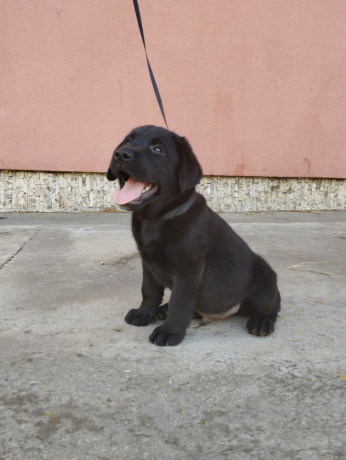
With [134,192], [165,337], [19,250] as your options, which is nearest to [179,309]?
[165,337]

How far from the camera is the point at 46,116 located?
6.05 m

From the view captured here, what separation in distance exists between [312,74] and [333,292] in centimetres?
462

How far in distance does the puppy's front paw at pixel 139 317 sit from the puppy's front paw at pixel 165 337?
22 cm

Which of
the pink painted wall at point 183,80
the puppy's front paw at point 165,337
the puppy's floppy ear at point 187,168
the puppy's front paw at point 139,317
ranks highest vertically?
the pink painted wall at point 183,80

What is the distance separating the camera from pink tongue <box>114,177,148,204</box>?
6.70ft

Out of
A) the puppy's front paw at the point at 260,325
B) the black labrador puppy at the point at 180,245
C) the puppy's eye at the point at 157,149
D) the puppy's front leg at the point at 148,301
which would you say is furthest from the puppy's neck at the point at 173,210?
the puppy's front paw at the point at 260,325

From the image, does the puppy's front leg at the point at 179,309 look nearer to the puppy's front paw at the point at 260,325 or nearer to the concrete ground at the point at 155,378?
the concrete ground at the point at 155,378

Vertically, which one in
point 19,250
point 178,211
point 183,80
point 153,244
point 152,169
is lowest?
point 19,250

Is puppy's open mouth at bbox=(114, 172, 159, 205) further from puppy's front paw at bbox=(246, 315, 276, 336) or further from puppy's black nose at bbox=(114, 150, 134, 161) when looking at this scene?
puppy's front paw at bbox=(246, 315, 276, 336)

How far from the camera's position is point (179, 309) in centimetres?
209

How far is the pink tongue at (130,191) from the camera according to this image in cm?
204

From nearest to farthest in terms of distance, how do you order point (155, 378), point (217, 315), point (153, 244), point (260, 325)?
1. point (155, 378)
2. point (153, 244)
3. point (260, 325)
4. point (217, 315)

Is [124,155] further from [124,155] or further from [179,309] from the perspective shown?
[179,309]

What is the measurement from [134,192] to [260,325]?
0.90m
